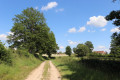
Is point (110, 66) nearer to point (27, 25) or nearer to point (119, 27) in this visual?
point (119, 27)

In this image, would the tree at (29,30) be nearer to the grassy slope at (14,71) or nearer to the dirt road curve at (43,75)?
the grassy slope at (14,71)

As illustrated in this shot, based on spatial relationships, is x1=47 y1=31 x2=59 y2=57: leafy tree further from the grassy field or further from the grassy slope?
the grassy field

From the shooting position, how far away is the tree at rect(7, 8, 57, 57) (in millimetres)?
37188

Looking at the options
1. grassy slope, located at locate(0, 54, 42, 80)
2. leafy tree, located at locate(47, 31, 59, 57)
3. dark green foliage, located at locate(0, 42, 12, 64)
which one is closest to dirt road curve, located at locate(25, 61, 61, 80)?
grassy slope, located at locate(0, 54, 42, 80)

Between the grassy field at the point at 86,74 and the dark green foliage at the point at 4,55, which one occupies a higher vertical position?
the dark green foliage at the point at 4,55

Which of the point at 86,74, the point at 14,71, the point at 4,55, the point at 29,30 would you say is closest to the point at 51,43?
the point at 29,30

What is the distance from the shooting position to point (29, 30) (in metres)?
37.6

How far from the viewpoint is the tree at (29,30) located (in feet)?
122

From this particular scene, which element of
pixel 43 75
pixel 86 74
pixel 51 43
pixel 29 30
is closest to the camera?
pixel 86 74

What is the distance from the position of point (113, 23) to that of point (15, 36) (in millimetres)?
35006

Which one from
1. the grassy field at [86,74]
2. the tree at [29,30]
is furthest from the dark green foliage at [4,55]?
the tree at [29,30]

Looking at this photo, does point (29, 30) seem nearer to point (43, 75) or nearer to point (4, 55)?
point (4, 55)

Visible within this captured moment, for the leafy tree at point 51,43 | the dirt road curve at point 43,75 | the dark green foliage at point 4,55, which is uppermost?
the leafy tree at point 51,43

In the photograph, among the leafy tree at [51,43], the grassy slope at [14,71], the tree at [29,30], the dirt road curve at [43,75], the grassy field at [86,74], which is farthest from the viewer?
the leafy tree at [51,43]
